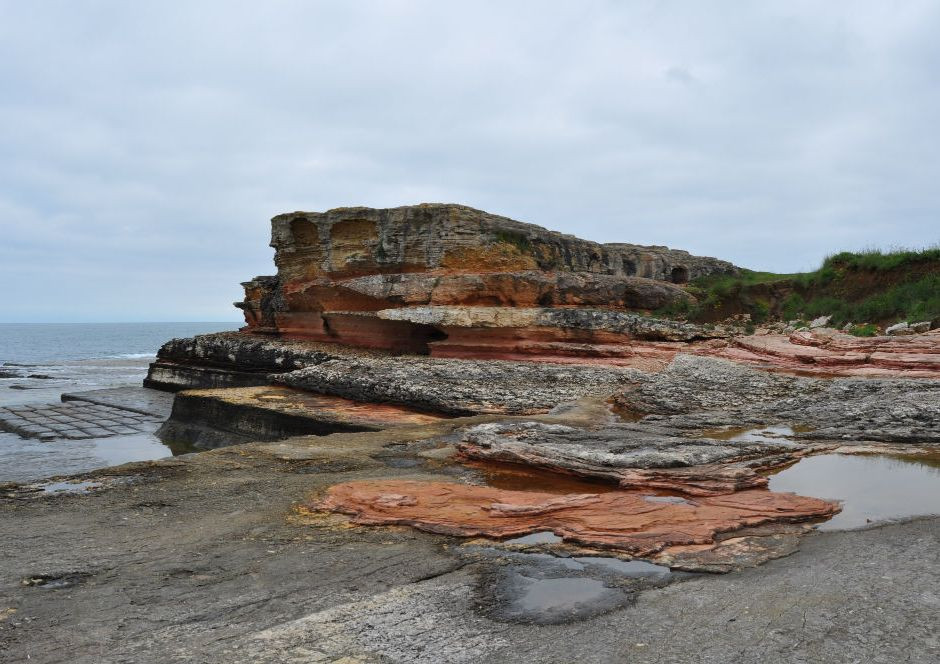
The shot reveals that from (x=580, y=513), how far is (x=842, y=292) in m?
20.1

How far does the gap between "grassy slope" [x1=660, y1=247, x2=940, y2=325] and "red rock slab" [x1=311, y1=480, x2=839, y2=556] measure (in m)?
13.5

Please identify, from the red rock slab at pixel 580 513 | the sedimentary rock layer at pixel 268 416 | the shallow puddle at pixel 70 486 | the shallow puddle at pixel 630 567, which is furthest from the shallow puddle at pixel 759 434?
the shallow puddle at pixel 70 486

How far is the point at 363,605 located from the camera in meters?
3.83

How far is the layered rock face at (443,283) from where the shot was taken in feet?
55.6

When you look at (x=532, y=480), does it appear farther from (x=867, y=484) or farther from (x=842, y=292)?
(x=842, y=292)

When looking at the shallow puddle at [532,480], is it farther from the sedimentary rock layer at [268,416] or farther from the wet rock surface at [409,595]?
the sedimentary rock layer at [268,416]

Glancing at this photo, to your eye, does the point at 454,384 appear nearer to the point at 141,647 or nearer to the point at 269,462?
the point at 269,462

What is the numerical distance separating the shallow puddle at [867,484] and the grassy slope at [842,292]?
11.0 m

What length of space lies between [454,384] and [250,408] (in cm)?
435

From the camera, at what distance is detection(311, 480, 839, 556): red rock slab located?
500 cm

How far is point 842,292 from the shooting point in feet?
71.2

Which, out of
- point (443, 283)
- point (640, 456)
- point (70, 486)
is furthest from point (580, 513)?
point (443, 283)

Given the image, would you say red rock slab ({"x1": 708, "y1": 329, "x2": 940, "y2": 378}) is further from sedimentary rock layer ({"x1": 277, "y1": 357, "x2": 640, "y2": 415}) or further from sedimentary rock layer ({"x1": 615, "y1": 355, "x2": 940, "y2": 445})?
sedimentary rock layer ({"x1": 277, "y1": 357, "x2": 640, "y2": 415})

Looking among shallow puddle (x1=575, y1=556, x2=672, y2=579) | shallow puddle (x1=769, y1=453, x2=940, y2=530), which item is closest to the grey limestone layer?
shallow puddle (x1=575, y1=556, x2=672, y2=579)
